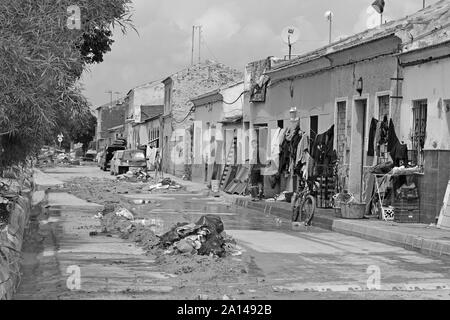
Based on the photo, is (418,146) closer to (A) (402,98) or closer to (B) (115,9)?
(A) (402,98)

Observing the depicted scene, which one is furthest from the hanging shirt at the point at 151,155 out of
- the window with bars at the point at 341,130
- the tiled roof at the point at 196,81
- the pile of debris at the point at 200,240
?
the pile of debris at the point at 200,240

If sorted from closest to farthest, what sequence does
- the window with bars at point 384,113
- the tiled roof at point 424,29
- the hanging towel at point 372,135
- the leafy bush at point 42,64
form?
1. the leafy bush at point 42,64
2. the tiled roof at point 424,29
3. the window with bars at point 384,113
4. the hanging towel at point 372,135

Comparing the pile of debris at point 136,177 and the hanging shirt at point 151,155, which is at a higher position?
the hanging shirt at point 151,155

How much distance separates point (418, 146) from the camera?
17.1m

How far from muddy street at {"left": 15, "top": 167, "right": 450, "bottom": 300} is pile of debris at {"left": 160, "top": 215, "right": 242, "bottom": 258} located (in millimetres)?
247

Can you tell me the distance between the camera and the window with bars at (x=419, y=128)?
1698cm

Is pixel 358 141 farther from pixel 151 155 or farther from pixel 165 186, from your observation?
pixel 151 155

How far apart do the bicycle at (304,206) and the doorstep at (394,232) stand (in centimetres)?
35

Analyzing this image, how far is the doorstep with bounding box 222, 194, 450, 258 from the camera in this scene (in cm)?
1320

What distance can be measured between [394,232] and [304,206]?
3.79 meters

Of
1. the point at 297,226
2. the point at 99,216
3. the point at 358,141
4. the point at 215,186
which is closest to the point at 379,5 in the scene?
the point at 358,141

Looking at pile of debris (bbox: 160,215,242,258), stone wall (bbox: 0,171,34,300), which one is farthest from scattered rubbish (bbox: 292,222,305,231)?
stone wall (bbox: 0,171,34,300)

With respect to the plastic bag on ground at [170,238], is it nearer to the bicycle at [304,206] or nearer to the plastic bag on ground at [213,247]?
the plastic bag on ground at [213,247]
